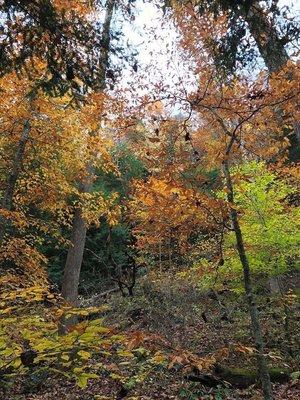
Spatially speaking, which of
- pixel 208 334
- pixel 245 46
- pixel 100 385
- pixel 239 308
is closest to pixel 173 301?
pixel 208 334

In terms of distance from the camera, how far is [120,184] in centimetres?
2309

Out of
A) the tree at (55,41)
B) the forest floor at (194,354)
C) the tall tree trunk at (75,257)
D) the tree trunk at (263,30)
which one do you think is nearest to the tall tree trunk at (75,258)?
the tall tree trunk at (75,257)

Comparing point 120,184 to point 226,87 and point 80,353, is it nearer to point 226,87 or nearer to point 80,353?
point 226,87

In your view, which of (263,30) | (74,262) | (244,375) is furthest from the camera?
(74,262)

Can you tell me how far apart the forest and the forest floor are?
0.05 m

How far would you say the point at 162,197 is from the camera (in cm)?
546

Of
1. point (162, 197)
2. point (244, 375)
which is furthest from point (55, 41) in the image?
point (244, 375)

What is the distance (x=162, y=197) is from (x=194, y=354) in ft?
6.91

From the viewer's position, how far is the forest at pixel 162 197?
4.58m

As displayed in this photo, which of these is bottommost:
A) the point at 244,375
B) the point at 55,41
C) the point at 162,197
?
the point at 244,375

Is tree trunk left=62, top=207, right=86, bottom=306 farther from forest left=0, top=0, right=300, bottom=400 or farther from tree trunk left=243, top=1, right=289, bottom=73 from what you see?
tree trunk left=243, top=1, right=289, bottom=73

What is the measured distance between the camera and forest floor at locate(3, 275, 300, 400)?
741 cm

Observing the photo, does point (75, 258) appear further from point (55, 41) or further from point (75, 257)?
point (55, 41)

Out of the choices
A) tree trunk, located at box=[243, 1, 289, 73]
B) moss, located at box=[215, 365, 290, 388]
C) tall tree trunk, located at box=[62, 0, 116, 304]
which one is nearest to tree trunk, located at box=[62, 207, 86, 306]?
tall tree trunk, located at box=[62, 0, 116, 304]
